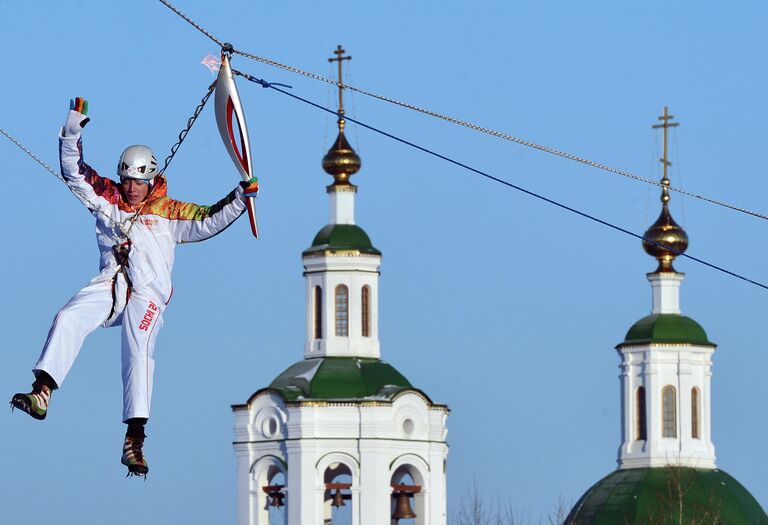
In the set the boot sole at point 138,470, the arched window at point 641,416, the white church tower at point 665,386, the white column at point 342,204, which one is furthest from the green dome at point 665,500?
the boot sole at point 138,470

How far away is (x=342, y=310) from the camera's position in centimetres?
8488

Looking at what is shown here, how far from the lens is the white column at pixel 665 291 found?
298 ft

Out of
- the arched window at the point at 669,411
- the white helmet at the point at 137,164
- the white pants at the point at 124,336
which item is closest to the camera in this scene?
the white pants at the point at 124,336

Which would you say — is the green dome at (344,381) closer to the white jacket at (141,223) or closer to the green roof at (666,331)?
the green roof at (666,331)

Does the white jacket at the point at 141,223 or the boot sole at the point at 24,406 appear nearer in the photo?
the boot sole at the point at 24,406

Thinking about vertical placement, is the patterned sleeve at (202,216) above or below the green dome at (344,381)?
below

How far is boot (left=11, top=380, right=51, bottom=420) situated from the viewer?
722 inches

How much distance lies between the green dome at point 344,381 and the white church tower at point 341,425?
0.03 meters

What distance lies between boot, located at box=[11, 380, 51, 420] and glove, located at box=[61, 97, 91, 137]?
5.10ft

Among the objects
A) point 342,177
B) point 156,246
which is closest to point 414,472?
point 342,177

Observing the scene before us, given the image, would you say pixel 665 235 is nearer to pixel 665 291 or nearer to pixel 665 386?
pixel 665 291

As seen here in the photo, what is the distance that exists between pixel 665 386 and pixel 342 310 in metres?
10.8

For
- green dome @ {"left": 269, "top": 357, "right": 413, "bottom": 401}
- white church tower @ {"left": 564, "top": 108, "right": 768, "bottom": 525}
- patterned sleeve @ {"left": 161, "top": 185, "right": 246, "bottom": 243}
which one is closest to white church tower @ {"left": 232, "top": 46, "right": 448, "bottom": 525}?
green dome @ {"left": 269, "top": 357, "right": 413, "bottom": 401}

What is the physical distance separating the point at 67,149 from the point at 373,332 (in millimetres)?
65439
